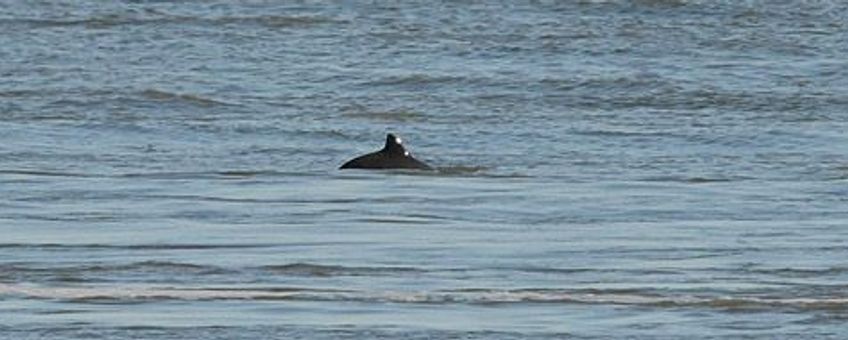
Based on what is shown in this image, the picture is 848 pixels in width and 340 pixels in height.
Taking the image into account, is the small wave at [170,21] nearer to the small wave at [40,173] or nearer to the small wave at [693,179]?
the small wave at [40,173]

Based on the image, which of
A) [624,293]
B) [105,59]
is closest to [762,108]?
[105,59]

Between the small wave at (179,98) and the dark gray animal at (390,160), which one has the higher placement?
the dark gray animal at (390,160)

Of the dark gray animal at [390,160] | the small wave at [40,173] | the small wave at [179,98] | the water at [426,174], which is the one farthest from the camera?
the small wave at [179,98]

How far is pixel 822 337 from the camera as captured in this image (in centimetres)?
763

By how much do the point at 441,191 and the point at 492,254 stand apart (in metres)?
2.32

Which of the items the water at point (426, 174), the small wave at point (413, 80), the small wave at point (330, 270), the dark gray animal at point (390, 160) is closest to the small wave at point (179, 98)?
the water at point (426, 174)

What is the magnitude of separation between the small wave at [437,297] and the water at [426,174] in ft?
0.05

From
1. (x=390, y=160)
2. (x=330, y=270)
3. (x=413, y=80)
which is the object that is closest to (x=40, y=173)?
(x=390, y=160)

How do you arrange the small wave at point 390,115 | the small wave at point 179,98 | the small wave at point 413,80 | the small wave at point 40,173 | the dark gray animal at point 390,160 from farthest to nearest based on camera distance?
the small wave at point 413,80 → the small wave at point 179,98 → the small wave at point 390,115 → the dark gray animal at point 390,160 → the small wave at point 40,173

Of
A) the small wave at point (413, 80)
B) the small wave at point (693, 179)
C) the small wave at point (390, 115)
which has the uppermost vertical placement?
the small wave at point (693, 179)

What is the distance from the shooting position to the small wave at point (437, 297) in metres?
8.18

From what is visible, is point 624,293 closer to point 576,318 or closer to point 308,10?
point 576,318

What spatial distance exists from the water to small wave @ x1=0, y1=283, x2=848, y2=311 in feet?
0.05

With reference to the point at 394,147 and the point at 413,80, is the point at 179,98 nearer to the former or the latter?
the point at 413,80
